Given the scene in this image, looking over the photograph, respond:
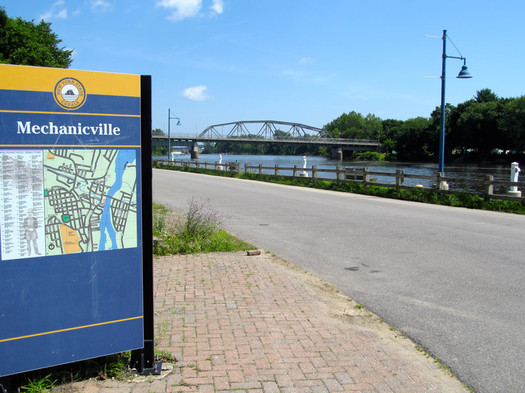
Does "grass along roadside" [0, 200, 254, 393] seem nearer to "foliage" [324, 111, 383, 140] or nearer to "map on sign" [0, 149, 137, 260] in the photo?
"map on sign" [0, 149, 137, 260]

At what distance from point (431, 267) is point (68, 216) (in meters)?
5.43

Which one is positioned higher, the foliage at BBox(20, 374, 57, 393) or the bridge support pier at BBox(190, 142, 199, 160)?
the bridge support pier at BBox(190, 142, 199, 160)

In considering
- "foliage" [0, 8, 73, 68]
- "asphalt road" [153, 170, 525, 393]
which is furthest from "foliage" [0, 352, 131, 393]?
"foliage" [0, 8, 73, 68]

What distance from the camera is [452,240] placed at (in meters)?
9.06

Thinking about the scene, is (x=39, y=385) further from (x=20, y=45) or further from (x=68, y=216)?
(x=20, y=45)

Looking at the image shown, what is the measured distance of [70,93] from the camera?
9.98 feet

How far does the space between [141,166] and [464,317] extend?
142 inches

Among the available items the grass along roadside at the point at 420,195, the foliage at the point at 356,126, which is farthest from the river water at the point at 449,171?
the foliage at the point at 356,126

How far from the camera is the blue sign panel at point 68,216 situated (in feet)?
9.62

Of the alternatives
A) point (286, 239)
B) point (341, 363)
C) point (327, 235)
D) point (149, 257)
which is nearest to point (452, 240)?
point (327, 235)

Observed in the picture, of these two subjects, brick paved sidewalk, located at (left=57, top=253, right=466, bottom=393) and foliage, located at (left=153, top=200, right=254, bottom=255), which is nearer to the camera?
brick paved sidewalk, located at (left=57, top=253, right=466, bottom=393)

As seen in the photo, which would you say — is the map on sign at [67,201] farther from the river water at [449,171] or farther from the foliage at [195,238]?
the river water at [449,171]

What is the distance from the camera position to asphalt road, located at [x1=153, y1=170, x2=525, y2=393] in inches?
159

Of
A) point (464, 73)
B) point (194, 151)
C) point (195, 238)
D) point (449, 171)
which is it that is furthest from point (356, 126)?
point (195, 238)
